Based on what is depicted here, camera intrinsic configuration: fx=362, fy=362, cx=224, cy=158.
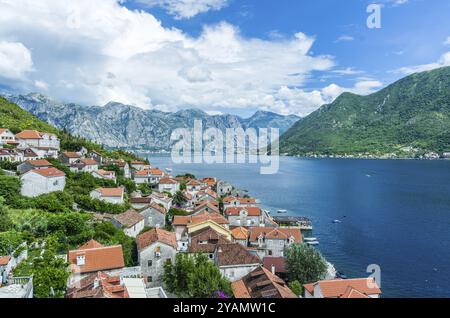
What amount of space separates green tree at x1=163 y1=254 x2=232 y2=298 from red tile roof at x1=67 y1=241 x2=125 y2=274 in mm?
3836

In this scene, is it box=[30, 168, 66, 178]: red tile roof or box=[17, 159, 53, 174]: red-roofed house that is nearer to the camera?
box=[30, 168, 66, 178]: red tile roof

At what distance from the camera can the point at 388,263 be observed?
4306 cm

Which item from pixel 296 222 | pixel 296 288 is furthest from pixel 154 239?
pixel 296 222

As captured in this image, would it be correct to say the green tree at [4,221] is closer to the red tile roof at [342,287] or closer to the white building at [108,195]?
the white building at [108,195]

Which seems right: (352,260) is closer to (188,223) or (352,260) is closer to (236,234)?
(236,234)

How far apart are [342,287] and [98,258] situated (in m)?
Answer: 17.1

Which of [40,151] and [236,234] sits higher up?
[40,151]

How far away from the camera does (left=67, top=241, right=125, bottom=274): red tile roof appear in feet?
81.8

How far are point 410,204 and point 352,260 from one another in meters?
42.5

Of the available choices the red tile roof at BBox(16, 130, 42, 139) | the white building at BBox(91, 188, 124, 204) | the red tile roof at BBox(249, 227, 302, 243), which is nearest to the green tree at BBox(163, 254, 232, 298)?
the red tile roof at BBox(249, 227, 302, 243)

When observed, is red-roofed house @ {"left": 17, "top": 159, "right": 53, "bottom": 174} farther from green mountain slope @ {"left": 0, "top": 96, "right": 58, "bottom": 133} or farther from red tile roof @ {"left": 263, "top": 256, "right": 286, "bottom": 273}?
red tile roof @ {"left": 263, "top": 256, "right": 286, "bottom": 273}

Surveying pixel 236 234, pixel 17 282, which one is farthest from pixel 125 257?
pixel 236 234

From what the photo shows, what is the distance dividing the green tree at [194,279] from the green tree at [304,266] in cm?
877

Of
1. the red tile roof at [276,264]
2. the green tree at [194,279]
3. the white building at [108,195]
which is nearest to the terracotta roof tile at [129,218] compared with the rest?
the white building at [108,195]
